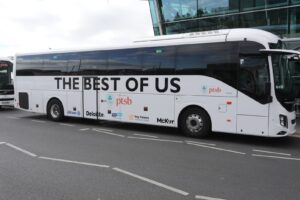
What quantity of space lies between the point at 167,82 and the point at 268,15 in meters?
9.67

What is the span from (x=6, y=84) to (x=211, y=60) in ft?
48.8

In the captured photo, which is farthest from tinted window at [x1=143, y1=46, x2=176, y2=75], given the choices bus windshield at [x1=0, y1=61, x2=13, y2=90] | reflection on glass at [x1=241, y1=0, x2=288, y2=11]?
bus windshield at [x1=0, y1=61, x2=13, y2=90]

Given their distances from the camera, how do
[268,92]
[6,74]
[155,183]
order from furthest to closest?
[6,74], [268,92], [155,183]

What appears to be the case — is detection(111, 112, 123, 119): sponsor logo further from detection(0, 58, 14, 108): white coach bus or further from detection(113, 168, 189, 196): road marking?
detection(0, 58, 14, 108): white coach bus

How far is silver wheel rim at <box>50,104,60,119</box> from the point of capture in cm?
1543

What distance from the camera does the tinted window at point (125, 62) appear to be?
486 inches

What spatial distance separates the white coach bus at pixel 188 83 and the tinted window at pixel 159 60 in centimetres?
3

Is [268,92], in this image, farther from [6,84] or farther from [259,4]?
[6,84]

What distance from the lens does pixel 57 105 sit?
15445mm

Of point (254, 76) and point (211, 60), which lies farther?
point (211, 60)

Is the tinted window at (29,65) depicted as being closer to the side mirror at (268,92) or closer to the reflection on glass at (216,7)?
the side mirror at (268,92)

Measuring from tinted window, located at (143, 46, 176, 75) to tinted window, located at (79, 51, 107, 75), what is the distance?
192 centimetres

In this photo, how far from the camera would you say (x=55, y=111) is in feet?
50.9

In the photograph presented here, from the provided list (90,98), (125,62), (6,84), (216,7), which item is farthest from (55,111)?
(216,7)
